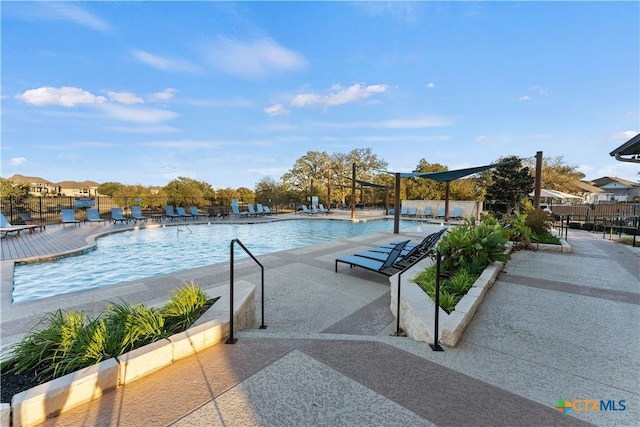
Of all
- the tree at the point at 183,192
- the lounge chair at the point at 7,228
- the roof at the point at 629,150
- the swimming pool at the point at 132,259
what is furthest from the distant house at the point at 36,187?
the roof at the point at 629,150

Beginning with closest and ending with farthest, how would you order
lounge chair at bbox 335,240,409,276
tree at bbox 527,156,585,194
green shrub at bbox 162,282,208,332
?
green shrub at bbox 162,282,208,332, lounge chair at bbox 335,240,409,276, tree at bbox 527,156,585,194

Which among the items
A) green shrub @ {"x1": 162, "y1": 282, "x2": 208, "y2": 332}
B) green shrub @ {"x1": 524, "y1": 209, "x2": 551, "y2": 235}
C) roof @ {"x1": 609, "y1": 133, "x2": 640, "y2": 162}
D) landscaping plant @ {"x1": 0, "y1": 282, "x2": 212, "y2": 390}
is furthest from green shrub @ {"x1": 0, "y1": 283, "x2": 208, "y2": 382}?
green shrub @ {"x1": 524, "y1": 209, "x2": 551, "y2": 235}

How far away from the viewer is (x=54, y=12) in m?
6.93

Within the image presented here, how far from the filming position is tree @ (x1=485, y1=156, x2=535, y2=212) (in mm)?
19156

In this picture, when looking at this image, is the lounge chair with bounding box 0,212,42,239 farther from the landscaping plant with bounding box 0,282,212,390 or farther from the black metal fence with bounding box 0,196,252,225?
the landscaping plant with bounding box 0,282,212,390

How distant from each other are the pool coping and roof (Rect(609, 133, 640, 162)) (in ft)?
26.5

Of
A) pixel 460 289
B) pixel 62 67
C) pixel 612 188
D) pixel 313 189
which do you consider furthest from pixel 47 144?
pixel 612 188

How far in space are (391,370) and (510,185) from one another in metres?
21.8

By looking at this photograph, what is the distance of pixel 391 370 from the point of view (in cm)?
206

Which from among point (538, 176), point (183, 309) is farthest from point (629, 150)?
point (183, 309)

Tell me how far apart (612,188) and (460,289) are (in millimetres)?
62106

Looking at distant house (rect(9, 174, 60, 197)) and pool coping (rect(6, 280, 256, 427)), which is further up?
distant house (rect(9, 174, 60, 197))

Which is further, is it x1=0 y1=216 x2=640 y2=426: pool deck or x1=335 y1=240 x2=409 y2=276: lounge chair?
x1=335 y1=240 x2=409 y2=276: lounge chair

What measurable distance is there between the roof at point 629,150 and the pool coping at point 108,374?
8.07 metres
